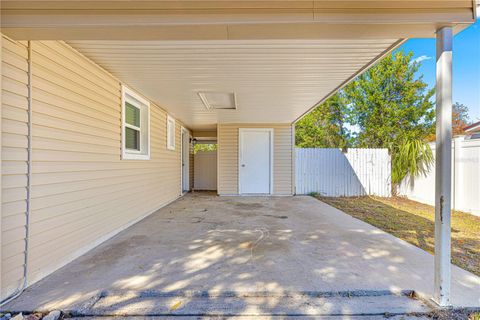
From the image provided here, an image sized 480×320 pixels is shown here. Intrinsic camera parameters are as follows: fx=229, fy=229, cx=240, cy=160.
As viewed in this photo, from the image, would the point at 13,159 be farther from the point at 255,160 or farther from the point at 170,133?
the point at 255,160

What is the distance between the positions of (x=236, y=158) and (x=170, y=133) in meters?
2.15

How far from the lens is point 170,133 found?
20.4 ft

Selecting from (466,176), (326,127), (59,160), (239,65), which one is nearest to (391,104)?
(326,127)

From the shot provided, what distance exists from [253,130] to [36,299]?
20.1 ft

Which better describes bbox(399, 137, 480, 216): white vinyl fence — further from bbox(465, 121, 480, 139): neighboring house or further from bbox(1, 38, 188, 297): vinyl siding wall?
bbox(1, 38, 188, 297): vinyl siding wall

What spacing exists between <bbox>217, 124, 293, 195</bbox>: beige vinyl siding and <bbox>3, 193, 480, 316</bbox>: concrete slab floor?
3.26 meters

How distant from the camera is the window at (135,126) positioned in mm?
3795

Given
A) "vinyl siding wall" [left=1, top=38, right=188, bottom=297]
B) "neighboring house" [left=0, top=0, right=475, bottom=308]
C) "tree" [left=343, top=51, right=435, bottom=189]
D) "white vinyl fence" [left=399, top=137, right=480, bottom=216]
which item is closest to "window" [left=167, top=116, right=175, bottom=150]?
"neighboring house" [left=0, top=0, right=475, bottom=308]

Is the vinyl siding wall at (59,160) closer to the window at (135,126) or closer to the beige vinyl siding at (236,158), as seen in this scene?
the window at (135,126)

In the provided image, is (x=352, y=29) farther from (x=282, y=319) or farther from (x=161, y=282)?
(x=161, y=282)

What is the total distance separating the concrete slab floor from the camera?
193cm

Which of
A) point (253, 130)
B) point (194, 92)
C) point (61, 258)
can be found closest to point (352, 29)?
point (194, 92)

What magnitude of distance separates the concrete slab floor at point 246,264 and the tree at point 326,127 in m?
11.7

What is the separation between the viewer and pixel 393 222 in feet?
13.8
